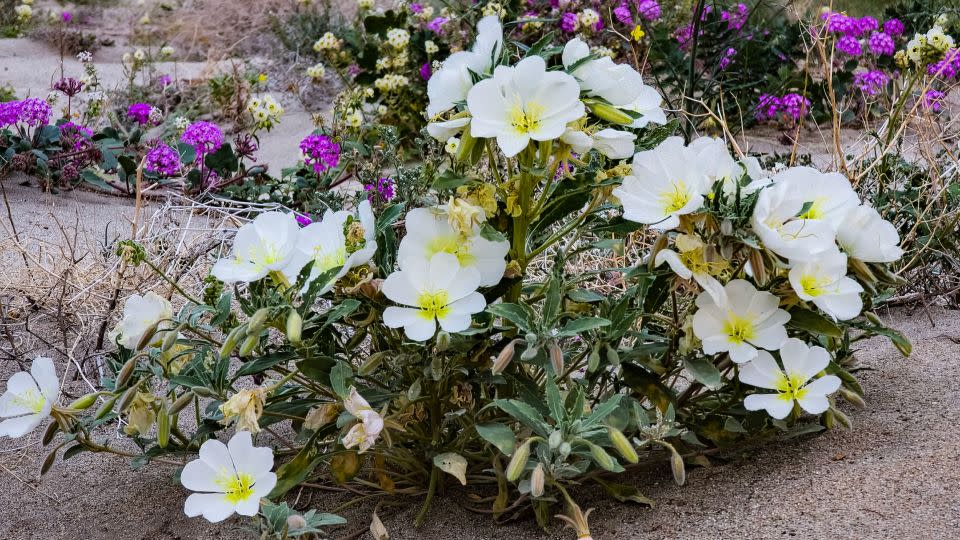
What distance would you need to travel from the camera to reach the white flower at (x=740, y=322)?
1607 mm

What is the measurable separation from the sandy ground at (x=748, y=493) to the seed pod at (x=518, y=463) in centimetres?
31

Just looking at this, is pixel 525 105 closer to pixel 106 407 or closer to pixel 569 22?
pixel 106 407

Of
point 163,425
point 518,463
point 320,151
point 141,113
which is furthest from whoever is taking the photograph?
point 141,113

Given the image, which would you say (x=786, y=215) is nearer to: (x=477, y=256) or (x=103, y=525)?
(x=477, y=256)

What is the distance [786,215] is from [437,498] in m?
0.82

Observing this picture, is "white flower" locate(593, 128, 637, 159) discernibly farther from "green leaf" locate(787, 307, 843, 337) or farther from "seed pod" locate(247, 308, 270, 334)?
"seed pod" locate(247, 308, 270, 334)

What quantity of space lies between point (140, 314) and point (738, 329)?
39.8 inches

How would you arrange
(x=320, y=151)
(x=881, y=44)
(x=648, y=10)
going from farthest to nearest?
1. (x=648, y=10)
2. (x=881, y=44)
3. (x=320, y=151)

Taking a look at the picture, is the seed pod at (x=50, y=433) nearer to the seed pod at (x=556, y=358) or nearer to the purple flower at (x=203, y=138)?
the seed pod at (x=556, y=358)

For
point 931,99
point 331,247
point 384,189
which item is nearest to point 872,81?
point 931,99

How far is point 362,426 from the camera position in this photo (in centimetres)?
152

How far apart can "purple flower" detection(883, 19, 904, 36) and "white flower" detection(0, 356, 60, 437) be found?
16.4 feet


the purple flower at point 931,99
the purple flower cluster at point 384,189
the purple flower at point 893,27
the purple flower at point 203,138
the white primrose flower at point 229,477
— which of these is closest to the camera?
the white primrose flower at point 229,477

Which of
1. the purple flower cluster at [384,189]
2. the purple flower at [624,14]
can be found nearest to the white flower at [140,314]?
the purple flower cluster at [384,189]
